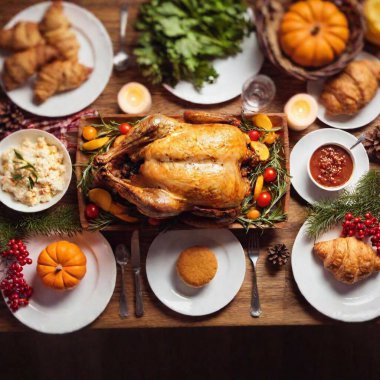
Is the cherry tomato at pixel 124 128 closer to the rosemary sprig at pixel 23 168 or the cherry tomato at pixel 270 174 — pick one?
the rosemary sprig at pixel 23 168

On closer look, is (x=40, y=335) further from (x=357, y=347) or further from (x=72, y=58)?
(x=357, y=347)

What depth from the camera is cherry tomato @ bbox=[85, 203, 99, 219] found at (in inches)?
83.0

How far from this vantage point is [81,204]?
212cm

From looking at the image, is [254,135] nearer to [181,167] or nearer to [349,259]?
[181,167]

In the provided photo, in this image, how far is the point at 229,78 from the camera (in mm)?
2375

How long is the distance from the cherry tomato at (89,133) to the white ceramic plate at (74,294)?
450 millimetres

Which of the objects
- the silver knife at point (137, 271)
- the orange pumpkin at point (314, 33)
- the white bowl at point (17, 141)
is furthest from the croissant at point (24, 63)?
the orange pumpkin at point (314, 33)

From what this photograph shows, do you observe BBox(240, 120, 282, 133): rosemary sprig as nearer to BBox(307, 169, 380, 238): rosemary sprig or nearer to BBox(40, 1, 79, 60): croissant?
BBox(307, 169, 380, 238): rosemary sprig

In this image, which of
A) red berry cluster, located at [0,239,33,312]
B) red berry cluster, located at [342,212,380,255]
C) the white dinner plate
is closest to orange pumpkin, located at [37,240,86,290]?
red berry cluster, located at [0,239,33,312]

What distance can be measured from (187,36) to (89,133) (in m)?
0.69

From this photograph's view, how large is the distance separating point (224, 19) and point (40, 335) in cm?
211

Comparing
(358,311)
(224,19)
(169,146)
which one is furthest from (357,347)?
(224,19)

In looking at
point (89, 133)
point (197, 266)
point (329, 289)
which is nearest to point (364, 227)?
point (329, 289)

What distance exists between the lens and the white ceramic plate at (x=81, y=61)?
2.34m
